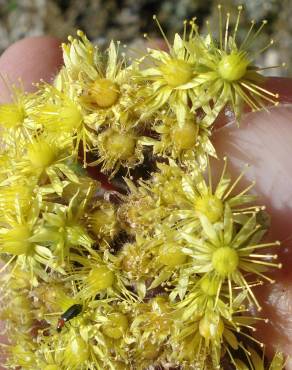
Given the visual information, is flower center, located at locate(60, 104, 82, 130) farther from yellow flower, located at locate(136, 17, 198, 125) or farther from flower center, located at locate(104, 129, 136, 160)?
yellow flower, located at locate(136, 17, 198, 125)

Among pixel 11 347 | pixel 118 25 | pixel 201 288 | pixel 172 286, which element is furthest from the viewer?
pixel 118 25

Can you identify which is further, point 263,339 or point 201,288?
point 263,339

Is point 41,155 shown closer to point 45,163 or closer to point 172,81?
point 45,163

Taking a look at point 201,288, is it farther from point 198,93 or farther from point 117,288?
point 198,93

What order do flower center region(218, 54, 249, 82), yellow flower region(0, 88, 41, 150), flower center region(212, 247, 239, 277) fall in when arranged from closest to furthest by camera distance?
flower center region(212, 247, 239, 277)
flower center region(218, 54, 249, 82)
yellow flower region(0, 88, 41, 150)

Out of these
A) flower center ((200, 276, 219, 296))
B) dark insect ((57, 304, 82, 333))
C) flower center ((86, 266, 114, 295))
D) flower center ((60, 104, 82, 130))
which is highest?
flower center ((60, 104, 82, 130))

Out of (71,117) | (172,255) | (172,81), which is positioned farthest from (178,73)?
(172,255)

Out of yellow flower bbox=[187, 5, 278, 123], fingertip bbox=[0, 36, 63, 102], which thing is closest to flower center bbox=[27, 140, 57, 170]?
yellow flower bbox=[187, 5, 278, 123]

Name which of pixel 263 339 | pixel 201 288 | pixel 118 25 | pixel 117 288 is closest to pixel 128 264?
pixel 117 288
